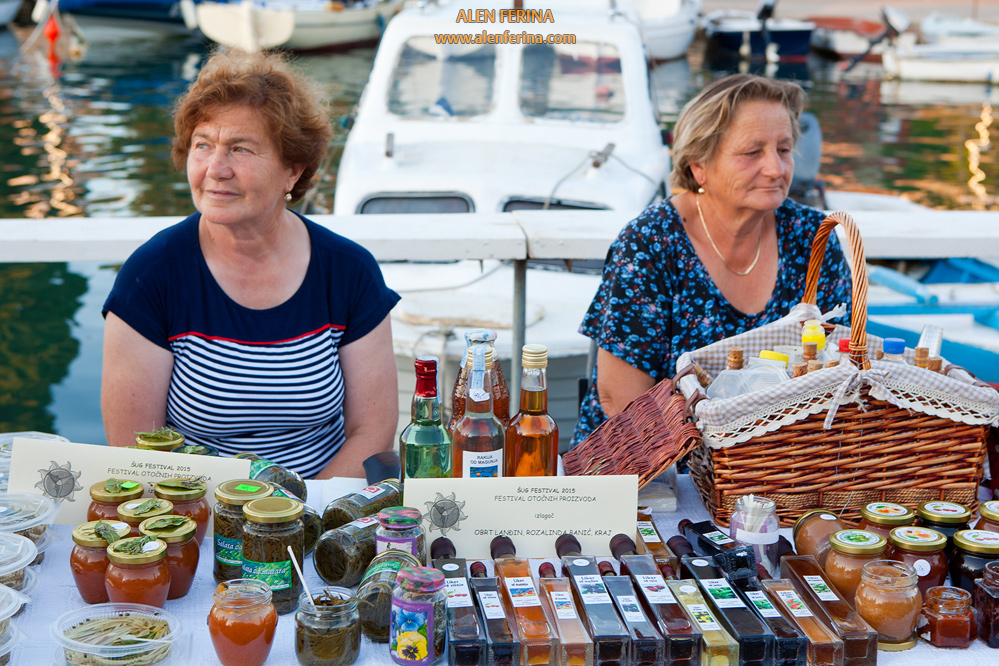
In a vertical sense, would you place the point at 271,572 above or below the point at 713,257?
below

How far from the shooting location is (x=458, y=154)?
5.07 metres

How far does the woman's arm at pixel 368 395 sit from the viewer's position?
7.66ft

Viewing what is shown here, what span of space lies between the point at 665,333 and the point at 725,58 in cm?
2319

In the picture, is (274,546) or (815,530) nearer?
(274,546)

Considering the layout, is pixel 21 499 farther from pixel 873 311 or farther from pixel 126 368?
pixel 873 311

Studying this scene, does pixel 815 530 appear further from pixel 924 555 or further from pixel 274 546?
pixel 274 546

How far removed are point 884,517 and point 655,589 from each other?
44 centimetres

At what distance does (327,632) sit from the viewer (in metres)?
1.31

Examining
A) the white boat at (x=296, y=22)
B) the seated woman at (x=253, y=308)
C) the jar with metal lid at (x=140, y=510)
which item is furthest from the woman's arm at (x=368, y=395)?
the white boat at (x=296, y=22)

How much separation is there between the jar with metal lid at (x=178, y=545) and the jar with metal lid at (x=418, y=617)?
36 cm

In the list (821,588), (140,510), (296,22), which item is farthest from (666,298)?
(296,22)

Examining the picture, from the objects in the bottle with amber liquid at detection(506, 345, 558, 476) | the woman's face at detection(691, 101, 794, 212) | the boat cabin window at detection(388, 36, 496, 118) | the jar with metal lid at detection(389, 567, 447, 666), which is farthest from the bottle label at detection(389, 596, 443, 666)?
the boat cabin window at detection(388, 36, 496, 118)

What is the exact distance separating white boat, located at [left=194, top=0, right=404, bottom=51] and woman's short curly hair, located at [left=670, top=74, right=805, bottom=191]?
61.8 ft

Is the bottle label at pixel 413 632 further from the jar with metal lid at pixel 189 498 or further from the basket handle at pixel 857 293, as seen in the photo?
Result: the basket handle at pixel 857 293
